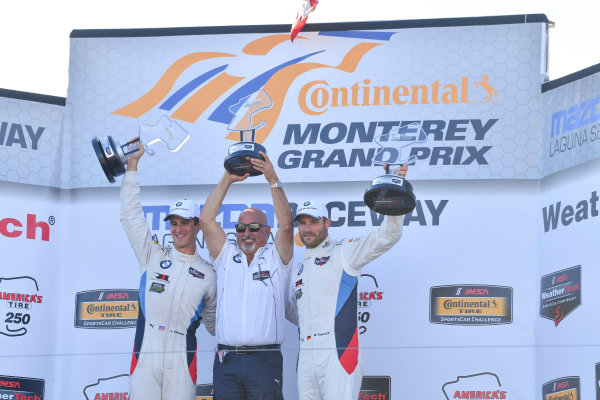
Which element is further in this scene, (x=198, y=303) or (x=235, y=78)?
(x=235, y=78)

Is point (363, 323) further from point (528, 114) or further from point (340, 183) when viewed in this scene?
point (528, 114)

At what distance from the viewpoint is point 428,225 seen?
7078 millimetres

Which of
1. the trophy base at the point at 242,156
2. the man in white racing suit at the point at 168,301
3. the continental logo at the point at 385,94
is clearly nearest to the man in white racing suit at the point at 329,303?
the trophy base at the point at 242,156

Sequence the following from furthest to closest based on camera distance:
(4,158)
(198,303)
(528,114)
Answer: (4,158)
(528,114)
(198,303)

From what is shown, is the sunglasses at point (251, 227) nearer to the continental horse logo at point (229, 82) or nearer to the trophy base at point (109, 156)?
the trophy base at point (109, 156)

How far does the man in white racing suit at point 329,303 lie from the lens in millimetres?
6059

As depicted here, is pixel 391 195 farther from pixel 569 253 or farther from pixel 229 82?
pixel 229 82

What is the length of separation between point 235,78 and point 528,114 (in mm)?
2019

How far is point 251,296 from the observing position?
6289mm

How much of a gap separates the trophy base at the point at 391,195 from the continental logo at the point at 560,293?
1.28 m

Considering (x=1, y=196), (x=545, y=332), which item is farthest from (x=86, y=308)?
(x=545, y=332)

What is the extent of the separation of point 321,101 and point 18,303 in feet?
8.14

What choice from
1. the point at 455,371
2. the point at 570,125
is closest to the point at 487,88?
the point at 570,125

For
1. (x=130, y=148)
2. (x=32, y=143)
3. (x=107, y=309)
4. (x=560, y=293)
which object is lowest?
(x=107, y=309)
